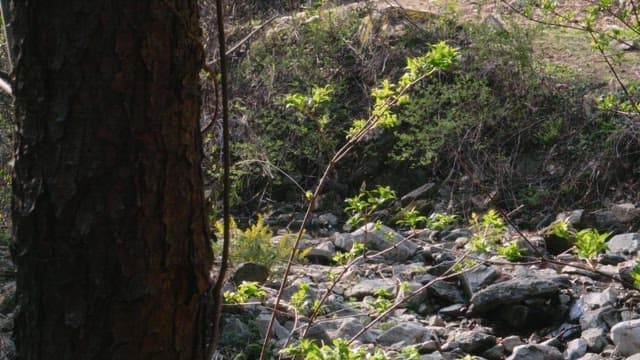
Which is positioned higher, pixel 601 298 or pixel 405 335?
pixel 601 298

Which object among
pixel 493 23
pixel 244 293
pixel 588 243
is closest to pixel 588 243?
pixel 588 243

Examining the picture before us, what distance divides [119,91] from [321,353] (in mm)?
1397

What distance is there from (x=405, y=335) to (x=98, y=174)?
372 centimetres

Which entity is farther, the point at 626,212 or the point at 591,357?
the point at 626,212

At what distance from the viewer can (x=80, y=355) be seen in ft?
5.48

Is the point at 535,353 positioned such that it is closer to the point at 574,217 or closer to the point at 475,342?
the point at 475,342

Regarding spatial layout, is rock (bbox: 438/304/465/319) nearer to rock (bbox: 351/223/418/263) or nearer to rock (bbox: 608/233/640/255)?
rock (bbox: 351/223/418/263)

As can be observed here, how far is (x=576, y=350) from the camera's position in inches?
197

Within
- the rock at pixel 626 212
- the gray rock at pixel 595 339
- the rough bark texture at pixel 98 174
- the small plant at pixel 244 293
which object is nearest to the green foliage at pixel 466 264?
the small plant at pixel 244 293

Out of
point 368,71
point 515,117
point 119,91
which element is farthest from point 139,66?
point 368,71

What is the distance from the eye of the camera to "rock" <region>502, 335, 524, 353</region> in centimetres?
505

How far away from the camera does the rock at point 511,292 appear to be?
18.1ft

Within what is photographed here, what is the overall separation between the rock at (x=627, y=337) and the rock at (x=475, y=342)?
0.68 metres

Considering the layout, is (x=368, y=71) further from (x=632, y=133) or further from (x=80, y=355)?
(x=80, y=355)
